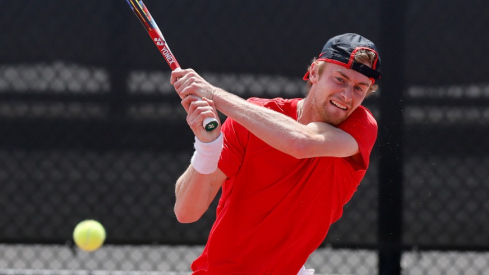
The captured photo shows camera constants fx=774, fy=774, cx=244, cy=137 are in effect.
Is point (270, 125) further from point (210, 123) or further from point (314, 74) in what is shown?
point (314, 74)

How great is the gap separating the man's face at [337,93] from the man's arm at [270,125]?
10 centimetres

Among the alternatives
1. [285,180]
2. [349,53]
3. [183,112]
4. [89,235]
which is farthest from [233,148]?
[89,235]

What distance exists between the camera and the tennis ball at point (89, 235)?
4.02m

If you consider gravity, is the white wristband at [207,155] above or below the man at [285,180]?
above

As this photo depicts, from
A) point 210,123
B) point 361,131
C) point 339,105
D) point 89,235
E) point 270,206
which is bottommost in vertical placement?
point 89,235

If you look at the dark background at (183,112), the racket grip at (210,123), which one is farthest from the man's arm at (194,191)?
the dark background at (183,112)

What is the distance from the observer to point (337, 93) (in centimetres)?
262

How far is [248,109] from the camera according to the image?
247cm

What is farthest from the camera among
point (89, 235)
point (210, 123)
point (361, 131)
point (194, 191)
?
point (89, 235)

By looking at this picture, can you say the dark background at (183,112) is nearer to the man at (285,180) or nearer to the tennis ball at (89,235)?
the tennis ball at (89,235)

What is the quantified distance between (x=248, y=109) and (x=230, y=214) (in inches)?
15.9

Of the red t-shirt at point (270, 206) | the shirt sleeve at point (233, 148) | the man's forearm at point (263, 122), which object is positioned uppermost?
the man's forearm at point (263, 122)

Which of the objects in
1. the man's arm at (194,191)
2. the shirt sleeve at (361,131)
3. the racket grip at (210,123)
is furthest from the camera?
the shirt sleeve at (361,131)

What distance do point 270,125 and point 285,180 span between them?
261mm
